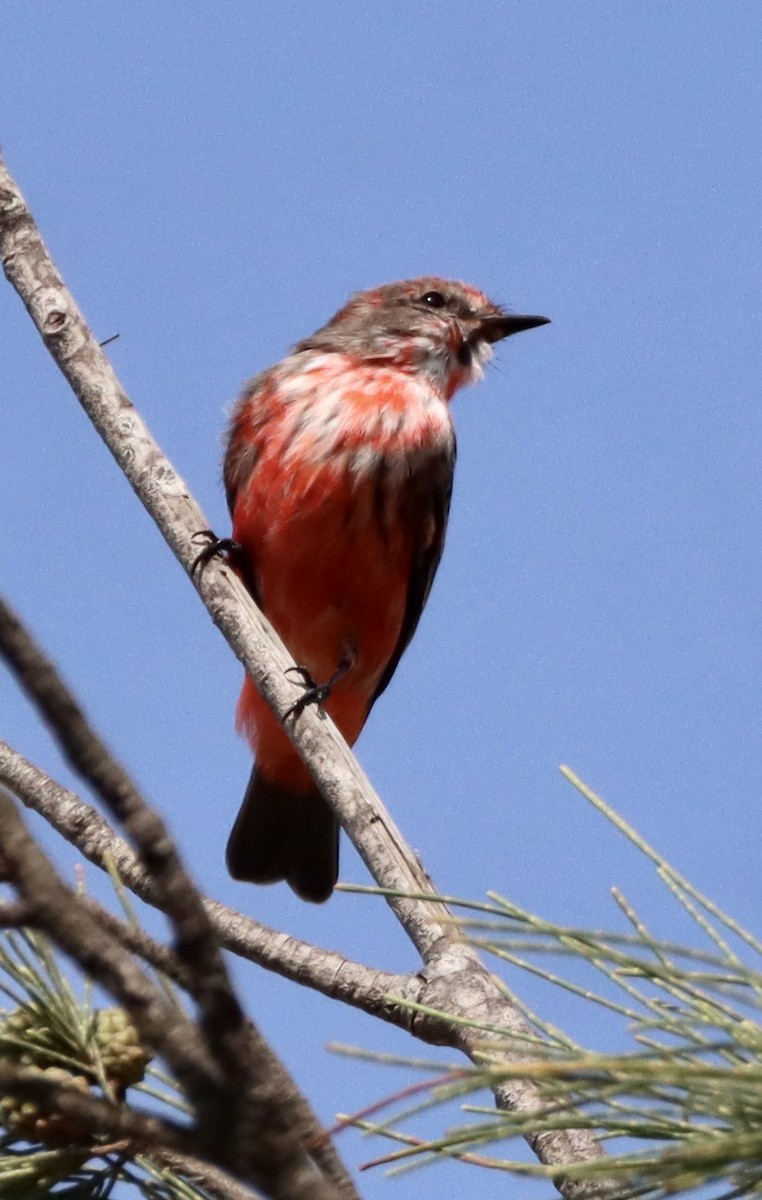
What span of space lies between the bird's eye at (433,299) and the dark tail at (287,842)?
2191 millimetres

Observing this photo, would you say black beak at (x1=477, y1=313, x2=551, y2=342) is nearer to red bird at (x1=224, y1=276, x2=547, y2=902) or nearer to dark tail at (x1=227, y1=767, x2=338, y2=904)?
red bird at (x1=224, y1=276, x2=547, y2=902)

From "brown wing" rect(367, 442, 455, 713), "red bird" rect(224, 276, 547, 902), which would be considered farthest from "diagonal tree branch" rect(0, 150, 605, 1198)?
"brown wing" rect(367, 442, 455, 713)

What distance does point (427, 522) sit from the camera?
579 cm

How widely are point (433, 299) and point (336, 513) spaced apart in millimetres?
1664

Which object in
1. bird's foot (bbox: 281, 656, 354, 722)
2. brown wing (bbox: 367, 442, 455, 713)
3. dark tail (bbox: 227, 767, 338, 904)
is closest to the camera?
bird's foot (bbox: 281, 656, 354, 722)

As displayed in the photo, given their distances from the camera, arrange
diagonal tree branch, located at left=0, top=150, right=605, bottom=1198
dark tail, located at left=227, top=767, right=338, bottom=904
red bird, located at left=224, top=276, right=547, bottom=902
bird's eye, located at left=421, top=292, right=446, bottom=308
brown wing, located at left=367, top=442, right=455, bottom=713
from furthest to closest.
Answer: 1. bird's eye, located at left=421, top=292, right=446, bottom=308
2. dark tail, located at left=227, top=767, right=338, bottom=904
3. brown wing, located at left=367, top=442, right=455, bottom=713
4. red bird, located at left=224, top=276, right=547, bottom=902
5. diagonal tree branch, located at left=0, top=150, right=605, bottom=1198

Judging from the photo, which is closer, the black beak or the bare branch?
the bare branch

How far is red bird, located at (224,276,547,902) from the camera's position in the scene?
552 centimetres

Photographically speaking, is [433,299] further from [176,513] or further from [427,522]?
[176,513]

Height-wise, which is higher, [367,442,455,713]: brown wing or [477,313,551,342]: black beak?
[477,313,551,342]: black beak

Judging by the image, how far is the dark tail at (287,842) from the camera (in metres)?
6.21

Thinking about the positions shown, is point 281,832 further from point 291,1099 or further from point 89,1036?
point 291,1099

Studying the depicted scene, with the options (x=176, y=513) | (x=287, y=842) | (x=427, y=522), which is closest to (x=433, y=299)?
(x=427, y=522)

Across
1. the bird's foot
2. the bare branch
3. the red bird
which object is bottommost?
the bare branch
